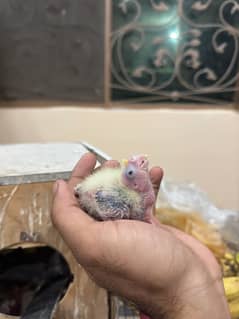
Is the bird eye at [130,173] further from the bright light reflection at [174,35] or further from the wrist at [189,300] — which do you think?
the bright light reflection at [174,35]

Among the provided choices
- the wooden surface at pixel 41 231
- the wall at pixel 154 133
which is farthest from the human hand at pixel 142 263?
the wall at pixel 154 133

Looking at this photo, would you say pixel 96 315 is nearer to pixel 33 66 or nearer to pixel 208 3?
pixel 33 66

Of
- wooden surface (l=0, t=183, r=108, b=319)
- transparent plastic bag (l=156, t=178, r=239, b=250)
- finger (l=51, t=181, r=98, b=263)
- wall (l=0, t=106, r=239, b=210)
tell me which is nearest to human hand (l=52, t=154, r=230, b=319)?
finger (l=51, t=181, r=98, b=263)

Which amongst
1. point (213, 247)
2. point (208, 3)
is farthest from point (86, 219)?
point (208, 3)

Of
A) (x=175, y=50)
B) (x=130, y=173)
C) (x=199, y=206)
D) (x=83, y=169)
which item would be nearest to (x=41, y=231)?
(x=83, y=169)

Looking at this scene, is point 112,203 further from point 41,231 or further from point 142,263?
point 41,231

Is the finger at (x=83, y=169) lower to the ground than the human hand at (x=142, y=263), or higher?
higher
